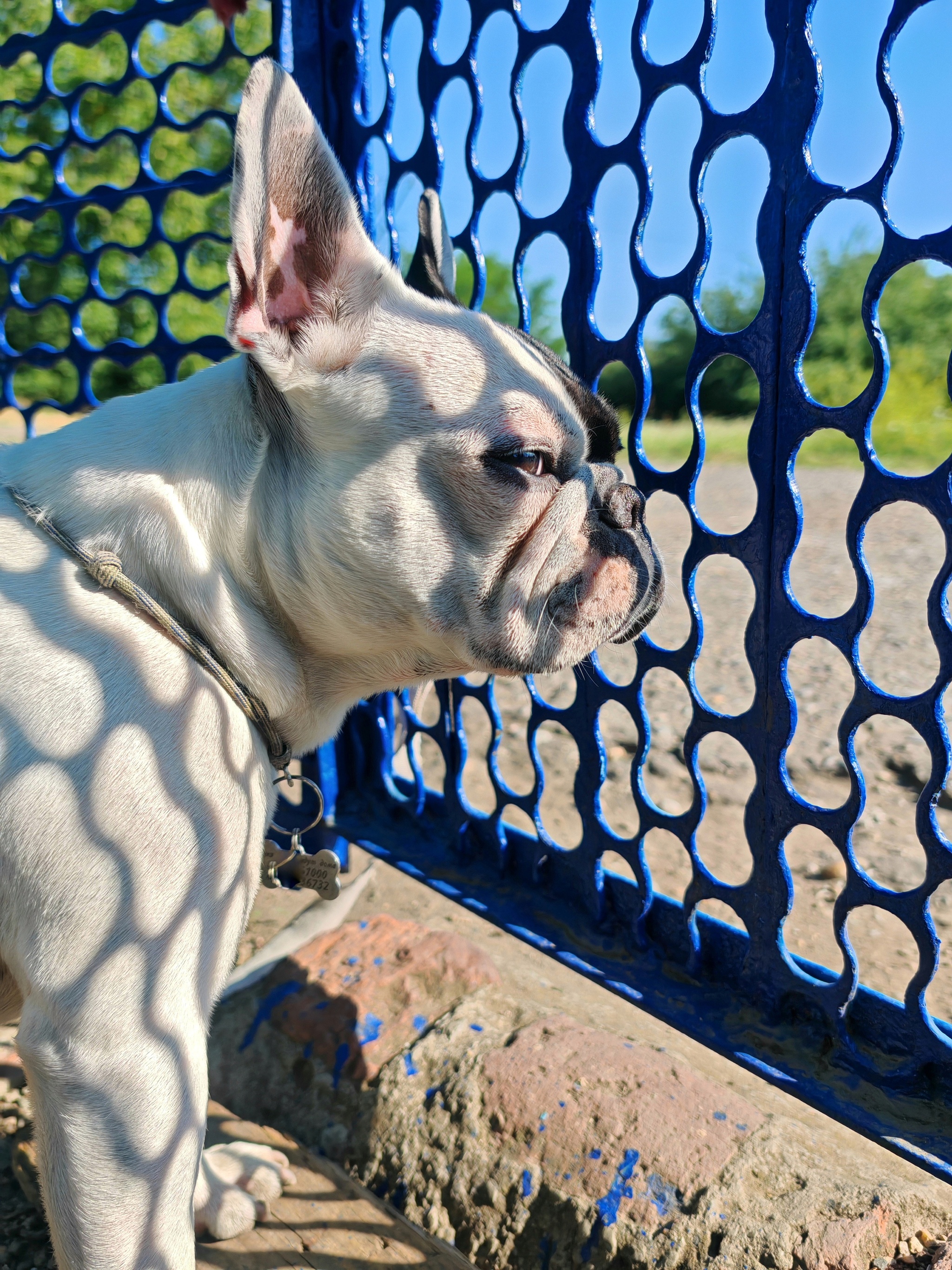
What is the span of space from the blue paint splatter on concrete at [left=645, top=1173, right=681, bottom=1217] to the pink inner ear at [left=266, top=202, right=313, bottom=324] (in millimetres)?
1768

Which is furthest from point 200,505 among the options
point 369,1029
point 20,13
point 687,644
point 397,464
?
point 20,13

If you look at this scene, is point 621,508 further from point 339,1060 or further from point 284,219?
point 339,1060

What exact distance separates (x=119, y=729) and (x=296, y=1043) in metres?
1.28

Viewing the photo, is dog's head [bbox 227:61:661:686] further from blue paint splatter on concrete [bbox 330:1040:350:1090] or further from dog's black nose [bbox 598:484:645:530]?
blue paint splatter on concrete [bbox 330:1040:350:1090]

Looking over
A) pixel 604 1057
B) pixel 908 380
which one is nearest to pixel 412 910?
pixel 604 1057

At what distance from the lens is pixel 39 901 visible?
1503mm

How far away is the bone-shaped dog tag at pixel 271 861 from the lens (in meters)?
2.01

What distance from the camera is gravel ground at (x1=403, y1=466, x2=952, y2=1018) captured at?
2.97 meters

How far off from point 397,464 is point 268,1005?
1.58 meters

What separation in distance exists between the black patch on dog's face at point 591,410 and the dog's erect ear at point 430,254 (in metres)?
0.24

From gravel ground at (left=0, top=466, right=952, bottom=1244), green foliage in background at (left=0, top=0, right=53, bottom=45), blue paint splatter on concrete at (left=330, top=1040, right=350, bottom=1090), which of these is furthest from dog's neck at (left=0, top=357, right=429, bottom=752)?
green foliage in background at (left=0, top=0, right=53, bottom=45)

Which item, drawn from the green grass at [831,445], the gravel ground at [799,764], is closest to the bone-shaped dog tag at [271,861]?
the gravel ground at [799,764]

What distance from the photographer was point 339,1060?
237 centimetres

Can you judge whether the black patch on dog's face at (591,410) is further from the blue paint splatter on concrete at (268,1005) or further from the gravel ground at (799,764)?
the blue paint splatter on concrete at (268,1005)
